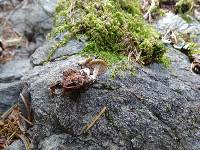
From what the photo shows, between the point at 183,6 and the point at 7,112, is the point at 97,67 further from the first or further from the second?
the point at 183,6

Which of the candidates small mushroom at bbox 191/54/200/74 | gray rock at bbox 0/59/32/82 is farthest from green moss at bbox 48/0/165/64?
gray rock at bbox 0/59/32/82

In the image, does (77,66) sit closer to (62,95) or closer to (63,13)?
(62,95)

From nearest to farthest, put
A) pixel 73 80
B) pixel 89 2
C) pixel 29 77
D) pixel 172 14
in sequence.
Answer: pixel 73 80 < pixel 29 77 < pixel 89 2 < pixel 172 14

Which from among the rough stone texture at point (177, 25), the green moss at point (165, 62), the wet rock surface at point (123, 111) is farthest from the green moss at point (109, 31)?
the rough stone texture at point (177, 25)

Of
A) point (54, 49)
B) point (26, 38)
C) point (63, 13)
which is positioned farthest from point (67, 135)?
point (26, 38)

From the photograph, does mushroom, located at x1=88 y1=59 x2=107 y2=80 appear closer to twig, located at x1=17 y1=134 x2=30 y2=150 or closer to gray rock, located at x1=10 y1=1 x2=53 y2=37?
twig, located at x1=17 y1=134 x2=30 y2=150

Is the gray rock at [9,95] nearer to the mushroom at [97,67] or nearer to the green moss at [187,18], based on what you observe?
the mushroom at [97,67]

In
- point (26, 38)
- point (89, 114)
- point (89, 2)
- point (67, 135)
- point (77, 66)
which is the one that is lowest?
point (26, 38)
